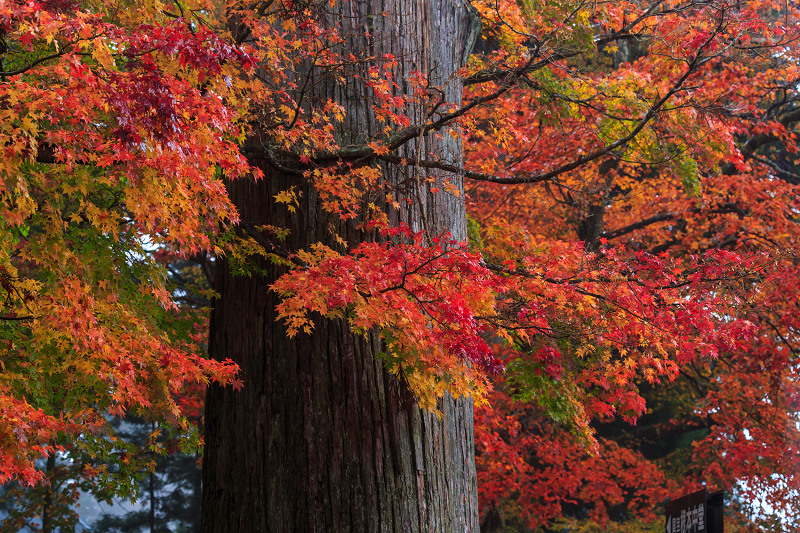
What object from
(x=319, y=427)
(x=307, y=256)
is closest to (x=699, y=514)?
(x=319, y=427)

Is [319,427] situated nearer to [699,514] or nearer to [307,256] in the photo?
[307,256]

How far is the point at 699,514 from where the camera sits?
5391 millimetres

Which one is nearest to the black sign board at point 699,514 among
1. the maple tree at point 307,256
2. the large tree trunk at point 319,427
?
the maple tree at point 307,256

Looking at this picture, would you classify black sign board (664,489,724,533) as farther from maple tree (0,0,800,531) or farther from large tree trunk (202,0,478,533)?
large tree trunk (202,0,478,533)

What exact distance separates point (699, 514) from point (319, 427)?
316 centimetres

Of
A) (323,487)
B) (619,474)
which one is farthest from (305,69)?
(619,474)

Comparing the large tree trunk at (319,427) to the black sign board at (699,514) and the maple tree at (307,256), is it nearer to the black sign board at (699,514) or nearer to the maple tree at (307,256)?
the maple tree at (307,256)

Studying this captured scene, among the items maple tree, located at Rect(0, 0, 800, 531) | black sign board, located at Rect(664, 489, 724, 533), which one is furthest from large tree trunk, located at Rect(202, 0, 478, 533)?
black sign board, located at Rect(664, 489, 724, 533)

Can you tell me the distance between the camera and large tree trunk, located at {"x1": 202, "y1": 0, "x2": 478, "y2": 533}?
4965mm

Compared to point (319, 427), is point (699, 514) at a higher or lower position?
lower

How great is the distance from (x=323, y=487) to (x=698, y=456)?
41.9 ft

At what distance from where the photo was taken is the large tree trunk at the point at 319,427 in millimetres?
4965

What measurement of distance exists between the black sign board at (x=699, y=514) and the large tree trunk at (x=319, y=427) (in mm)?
1735

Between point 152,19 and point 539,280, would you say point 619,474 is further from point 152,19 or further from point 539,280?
point 152,19
